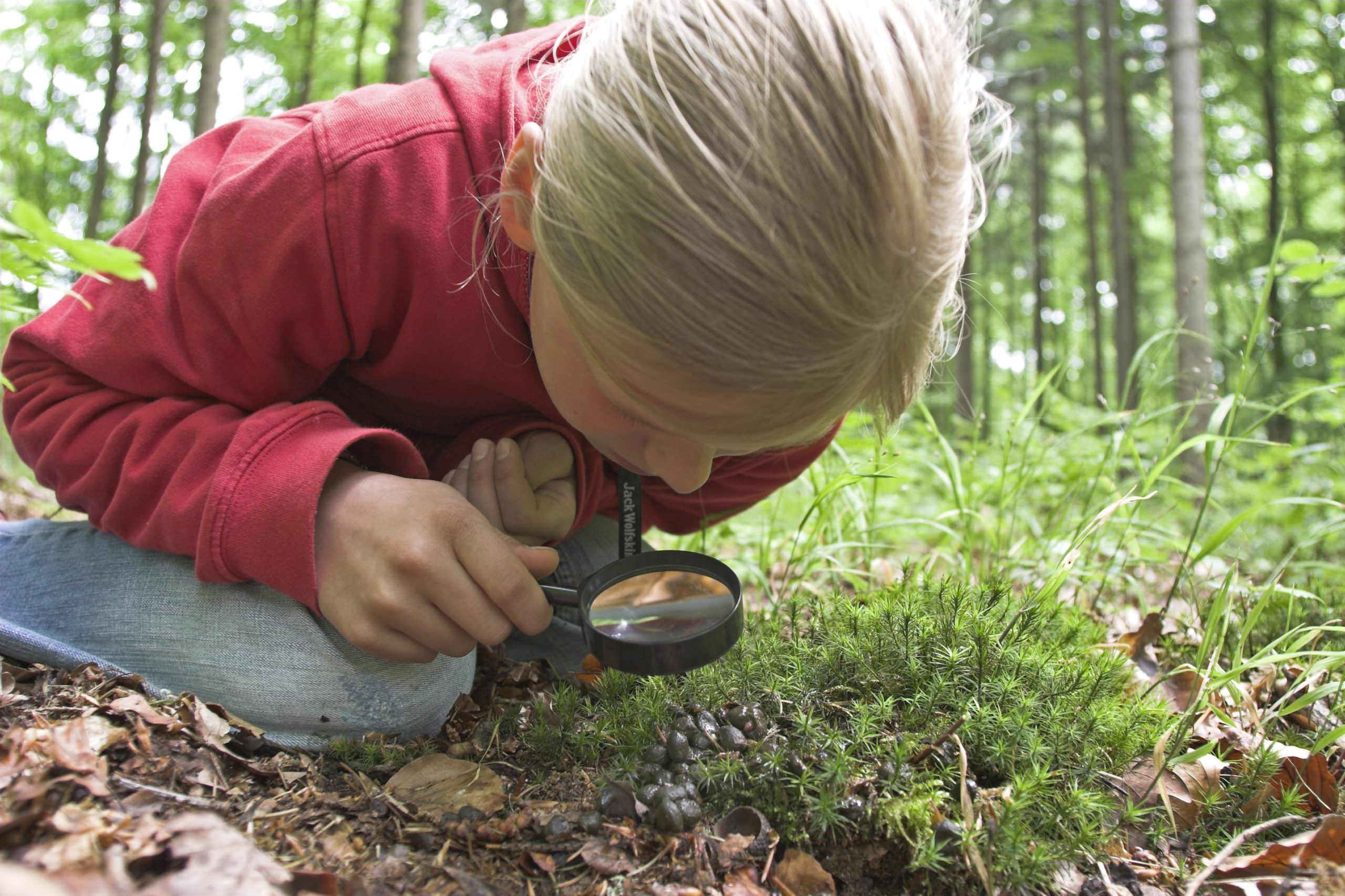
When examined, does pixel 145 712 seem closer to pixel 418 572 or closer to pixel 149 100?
pixel 418 572

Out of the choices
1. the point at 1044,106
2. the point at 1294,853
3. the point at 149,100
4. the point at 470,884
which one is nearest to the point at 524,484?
the point at 470,884

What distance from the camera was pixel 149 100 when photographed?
692 centimetres

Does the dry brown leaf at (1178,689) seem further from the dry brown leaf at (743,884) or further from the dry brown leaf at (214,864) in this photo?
the dry brown leaf at (214,864)

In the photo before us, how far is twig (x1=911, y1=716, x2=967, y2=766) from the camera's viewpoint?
55.2 inches

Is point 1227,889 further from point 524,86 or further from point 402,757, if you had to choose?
point 524,86

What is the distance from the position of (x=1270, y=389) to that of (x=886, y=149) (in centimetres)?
1011

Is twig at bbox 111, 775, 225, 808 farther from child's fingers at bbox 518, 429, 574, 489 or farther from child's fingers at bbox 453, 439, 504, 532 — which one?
child's fingers at bbox 518, 429, 574, 489

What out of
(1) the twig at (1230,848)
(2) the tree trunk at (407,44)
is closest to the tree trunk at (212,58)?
(2) the tree trunk at (407,44)

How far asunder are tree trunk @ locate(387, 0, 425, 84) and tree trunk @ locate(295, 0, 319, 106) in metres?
4.37

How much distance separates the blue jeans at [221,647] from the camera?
1.67m

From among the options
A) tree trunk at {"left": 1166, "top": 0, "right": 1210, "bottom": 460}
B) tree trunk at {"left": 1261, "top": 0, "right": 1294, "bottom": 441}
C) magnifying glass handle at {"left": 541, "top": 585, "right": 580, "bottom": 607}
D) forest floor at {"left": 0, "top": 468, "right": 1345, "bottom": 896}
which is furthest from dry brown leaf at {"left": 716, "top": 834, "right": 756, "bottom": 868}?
tree trunk at {"left": 1261, "top": 0, "right": 1294, "bottom": 441}

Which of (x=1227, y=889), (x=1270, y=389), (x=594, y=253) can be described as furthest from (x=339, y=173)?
(x=1270, y=389)

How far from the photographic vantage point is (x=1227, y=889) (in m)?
1.30

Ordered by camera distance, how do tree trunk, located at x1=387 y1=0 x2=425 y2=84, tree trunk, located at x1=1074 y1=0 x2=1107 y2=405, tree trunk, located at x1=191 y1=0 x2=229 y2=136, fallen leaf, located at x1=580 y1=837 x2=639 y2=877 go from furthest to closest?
tree trunk, located at x1=1074 y1=0 x2=1107 y2=405
tree trunk, located at x1=191 y1=0 x2=229 y2=136
tree trunk, located at x1=387 y1=0 x2=425 y2=84
fallen leaf, located at x1=580 y1=837 x2=639 y2=877
